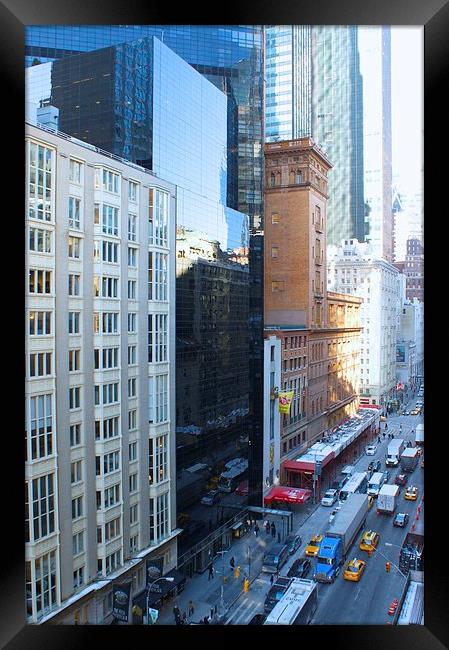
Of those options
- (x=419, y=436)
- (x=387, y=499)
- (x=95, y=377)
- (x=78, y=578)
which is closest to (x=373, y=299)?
(x=419, y=436)

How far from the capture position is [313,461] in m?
4.07

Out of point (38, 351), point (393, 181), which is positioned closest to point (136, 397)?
point (38, 351)

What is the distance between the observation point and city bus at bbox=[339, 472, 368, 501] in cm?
394

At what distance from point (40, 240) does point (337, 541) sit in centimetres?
268

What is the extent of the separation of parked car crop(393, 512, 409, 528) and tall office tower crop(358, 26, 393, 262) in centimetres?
170

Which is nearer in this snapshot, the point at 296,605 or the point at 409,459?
the point at 296,605

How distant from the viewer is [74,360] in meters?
3.67

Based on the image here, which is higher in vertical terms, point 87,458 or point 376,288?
point 376,288

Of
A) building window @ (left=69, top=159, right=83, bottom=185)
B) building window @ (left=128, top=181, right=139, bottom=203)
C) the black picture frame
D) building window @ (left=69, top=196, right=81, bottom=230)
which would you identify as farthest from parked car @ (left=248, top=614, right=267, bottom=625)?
building window @ (left=69, top=159, right=83, bottom=185)

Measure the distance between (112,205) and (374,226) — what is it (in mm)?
1812

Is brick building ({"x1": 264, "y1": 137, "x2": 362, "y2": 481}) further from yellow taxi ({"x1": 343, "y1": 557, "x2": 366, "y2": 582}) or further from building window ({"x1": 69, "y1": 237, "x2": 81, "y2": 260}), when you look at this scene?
building window ({"x1": 69, "y1": 237, "x2": 81, "y2": 260})

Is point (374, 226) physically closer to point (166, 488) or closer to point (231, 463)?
point (231, 463)

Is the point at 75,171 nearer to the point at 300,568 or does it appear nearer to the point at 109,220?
the point at 109,220
